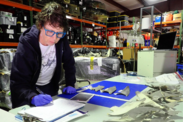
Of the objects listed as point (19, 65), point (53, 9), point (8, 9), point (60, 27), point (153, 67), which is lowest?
point (153, 67)

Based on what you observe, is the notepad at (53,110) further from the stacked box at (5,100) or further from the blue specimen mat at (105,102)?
the stacked box at (5,100)

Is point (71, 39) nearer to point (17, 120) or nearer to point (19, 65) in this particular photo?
point (19, 65)

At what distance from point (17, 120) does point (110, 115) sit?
48cm

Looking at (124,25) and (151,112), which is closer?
(151,112)

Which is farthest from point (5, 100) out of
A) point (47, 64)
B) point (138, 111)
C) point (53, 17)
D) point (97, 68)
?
point (138, 111)

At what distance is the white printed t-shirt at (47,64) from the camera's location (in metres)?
1.19

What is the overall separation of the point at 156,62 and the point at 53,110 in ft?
5.06

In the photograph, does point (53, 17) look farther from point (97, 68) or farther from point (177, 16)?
point (177, 16)

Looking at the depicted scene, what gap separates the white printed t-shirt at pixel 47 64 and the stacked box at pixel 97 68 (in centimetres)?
121

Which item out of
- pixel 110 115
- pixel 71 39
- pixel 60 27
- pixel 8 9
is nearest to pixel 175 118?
pixel 110 115

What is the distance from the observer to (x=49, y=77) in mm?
1306

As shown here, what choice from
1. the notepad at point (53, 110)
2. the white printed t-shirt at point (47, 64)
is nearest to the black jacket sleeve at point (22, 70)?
the white printed t-shirt at point (47, 64)

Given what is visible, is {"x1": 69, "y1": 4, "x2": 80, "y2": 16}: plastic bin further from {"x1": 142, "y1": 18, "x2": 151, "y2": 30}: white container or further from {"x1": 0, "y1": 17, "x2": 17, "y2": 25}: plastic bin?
{"x1": 142, "y1": 18, "x2": 151, "y2": 30}: white container

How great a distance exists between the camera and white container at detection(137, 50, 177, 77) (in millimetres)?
1758
